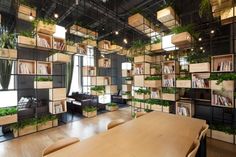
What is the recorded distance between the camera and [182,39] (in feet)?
12.4

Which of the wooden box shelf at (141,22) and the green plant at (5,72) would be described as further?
the green plant at (5,72)

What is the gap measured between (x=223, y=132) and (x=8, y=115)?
17.8 feet

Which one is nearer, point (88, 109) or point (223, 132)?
point (223, 132)

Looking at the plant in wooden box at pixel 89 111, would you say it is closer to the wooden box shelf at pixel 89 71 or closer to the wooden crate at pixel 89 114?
the wooden crate at pixel 89 114

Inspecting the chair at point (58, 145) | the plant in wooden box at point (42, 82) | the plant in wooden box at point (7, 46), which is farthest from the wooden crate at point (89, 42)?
the chair at point (58, 145)

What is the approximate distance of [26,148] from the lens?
11.4 feet

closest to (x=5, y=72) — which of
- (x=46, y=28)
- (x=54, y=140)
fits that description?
(x=46, y=28)

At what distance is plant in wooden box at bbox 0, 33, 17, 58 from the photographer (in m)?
3.86

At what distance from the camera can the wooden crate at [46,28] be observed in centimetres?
421

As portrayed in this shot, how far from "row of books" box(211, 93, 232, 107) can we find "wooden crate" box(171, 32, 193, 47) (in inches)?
59.6

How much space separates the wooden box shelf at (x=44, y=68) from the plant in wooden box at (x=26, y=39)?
62 cm

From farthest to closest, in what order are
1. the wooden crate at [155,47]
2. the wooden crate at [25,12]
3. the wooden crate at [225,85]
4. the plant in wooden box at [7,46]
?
the wooden crate at [155,47] → the wooden crate at [25,12] → the plant in wooden box at [7,46] → the wooden crate at [225,85]

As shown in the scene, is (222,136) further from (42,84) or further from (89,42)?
(89,42)

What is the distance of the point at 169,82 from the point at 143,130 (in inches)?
113
